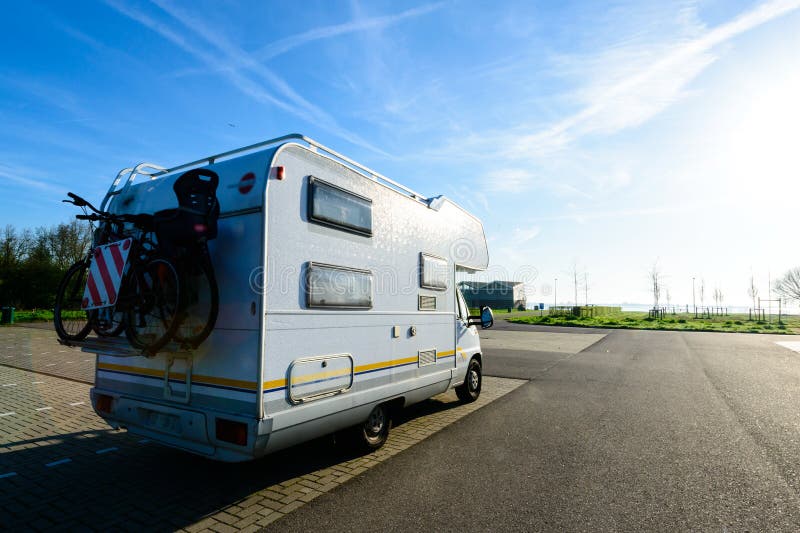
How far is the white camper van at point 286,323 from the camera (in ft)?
12.6

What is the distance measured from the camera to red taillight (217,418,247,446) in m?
3.64

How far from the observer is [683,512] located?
154 inches

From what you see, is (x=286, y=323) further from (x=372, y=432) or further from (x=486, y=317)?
(x=486, y=317)

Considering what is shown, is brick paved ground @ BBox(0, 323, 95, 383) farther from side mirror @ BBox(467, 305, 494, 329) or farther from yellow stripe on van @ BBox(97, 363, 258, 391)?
side mirror @ BBox(467, 305, 494, 329)

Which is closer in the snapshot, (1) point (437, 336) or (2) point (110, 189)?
(2) point (110, 189)

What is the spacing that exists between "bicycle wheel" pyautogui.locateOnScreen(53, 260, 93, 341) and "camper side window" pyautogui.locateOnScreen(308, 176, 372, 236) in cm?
242

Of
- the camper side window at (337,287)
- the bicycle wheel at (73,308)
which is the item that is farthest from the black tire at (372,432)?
the bicycle wheel at (73,308)

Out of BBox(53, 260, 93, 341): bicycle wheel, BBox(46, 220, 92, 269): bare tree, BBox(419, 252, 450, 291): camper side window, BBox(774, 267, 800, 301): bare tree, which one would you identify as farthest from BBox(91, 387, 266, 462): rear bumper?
BBox(774, 267, 800, 301): bare tree

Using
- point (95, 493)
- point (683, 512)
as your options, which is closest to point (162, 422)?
point (95, 493)

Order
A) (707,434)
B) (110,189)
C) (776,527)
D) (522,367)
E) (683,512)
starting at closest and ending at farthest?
(776,527), (683,512), (110,189), (707,434), (522,367)

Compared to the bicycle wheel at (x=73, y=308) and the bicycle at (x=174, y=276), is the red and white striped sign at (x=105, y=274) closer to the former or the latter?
the bicycle at (x=174, y=276)

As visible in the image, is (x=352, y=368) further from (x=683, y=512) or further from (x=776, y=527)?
(x=776, y=527)

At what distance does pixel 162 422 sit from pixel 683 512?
4647mm

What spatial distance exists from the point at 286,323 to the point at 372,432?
2092 millimetres
